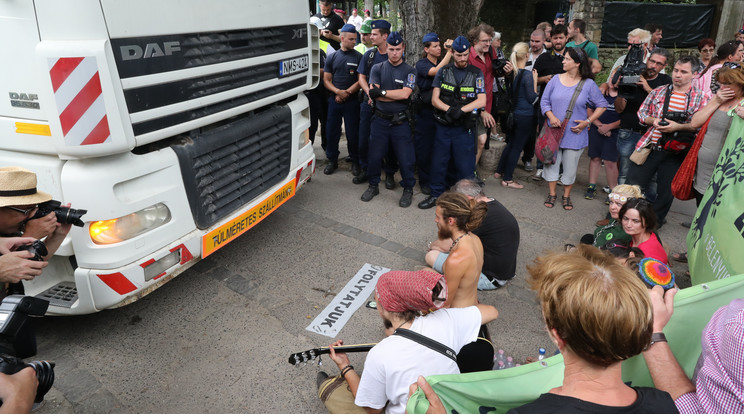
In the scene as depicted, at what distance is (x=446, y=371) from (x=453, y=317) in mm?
310

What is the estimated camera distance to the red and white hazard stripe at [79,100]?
2684mm

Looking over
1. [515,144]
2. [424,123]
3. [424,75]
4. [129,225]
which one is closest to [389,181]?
[424,123]

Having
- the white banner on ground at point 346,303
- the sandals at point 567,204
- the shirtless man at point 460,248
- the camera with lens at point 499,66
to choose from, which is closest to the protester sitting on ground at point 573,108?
the sandals at point 567,204

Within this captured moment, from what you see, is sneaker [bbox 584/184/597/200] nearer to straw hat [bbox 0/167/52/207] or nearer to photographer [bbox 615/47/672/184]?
photographer [bbox 615/47/672/184]

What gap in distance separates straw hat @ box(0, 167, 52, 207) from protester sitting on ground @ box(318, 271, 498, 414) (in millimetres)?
1933

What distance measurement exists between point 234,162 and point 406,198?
2660mm

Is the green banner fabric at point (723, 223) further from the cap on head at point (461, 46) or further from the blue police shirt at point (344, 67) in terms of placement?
the blue police shirt at point (344, 67)

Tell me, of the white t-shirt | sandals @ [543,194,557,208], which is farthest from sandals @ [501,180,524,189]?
the white t-shirt

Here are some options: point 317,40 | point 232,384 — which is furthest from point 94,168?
point 317,40

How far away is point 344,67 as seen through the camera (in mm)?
6398

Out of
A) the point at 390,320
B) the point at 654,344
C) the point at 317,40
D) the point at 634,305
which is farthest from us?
the point at 317,40

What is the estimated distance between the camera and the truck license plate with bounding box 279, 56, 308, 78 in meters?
4.32

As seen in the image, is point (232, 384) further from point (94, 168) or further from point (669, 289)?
point (669, 289)

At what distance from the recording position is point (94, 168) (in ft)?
9.73
